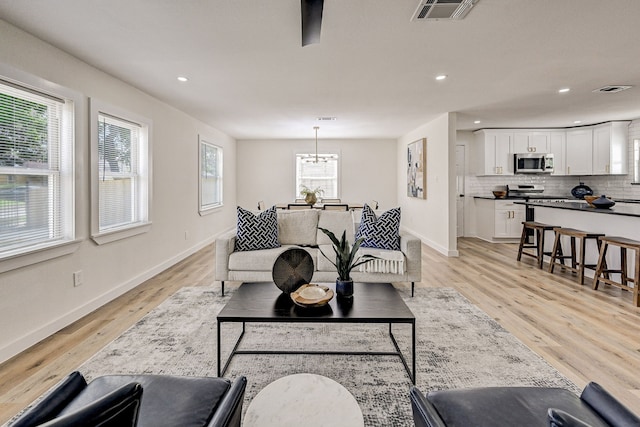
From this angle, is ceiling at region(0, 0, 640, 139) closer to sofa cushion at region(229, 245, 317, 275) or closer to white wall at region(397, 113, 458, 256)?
white wall at region(397, 113, 458, 256)

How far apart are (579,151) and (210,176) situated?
7.69 m

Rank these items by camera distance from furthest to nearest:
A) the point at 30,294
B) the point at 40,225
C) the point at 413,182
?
the point at 413,182 < the point at 40,225 < the point at 30,294

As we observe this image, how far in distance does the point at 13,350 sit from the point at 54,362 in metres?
0.40

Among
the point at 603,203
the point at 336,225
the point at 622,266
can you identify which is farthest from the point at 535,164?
the point at 336,225

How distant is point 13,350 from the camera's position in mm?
2463

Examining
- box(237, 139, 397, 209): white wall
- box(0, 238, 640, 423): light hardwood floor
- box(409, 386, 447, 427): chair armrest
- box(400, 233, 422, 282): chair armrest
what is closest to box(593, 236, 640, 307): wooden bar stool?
box(0, 238, 640, 423): light hardwood floor

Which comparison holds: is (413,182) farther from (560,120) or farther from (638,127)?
(638,127)

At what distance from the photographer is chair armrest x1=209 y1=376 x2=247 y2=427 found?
3.52ft

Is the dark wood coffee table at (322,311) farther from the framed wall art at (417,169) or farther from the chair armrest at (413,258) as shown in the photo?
the framed wall art at (417,169)

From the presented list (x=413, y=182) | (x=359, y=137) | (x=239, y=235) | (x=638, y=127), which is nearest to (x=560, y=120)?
(x=638, y=127)

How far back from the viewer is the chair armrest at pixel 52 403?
3.18 ft

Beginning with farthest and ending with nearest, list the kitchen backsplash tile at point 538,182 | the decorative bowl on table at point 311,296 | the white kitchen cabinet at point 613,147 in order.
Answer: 1. the kitchen backsplash tile at point 538,182
2. the white kitchen cabinet at point 613,147
3. the decorative bowl on table at point 311,296

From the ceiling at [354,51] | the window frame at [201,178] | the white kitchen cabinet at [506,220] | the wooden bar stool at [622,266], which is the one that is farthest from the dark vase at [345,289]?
the white kitchen cabinet at [506,220]

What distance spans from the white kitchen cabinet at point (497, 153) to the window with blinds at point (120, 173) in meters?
6.50
